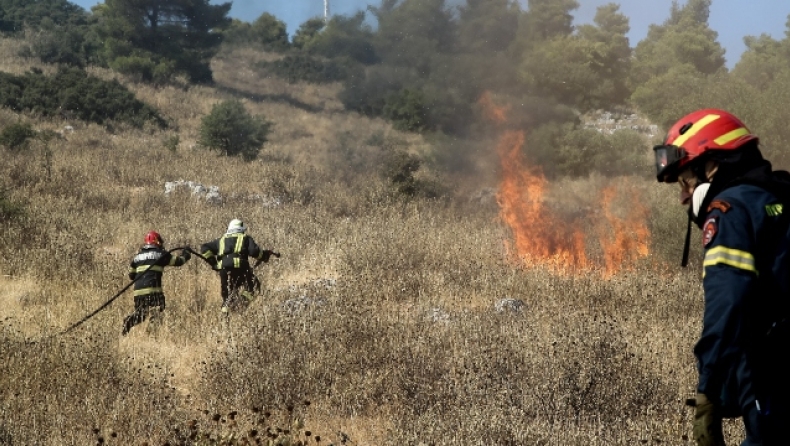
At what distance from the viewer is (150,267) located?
7648 millimetres

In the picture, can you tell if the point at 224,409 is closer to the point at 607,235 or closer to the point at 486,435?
the point at 486,435

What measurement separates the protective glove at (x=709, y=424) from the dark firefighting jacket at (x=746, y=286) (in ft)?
0.10

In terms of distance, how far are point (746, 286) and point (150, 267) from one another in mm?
6594

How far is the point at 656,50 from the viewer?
113 feet

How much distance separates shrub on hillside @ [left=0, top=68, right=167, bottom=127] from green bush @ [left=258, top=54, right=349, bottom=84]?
14.6 m

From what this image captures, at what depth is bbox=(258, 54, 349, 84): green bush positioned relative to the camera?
37812 millimetres

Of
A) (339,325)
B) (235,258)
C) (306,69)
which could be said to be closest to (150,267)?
(235,258)

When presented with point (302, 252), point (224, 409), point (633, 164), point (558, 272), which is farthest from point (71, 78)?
point (224, 409)

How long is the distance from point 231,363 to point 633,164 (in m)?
16.9

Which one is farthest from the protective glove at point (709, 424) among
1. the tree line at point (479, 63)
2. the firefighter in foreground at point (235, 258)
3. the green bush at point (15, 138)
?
the green bush at point (15, 138)

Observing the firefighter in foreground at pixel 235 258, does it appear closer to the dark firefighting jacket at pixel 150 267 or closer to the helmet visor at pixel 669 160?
the dark firefighting jacket at pixel 150 267

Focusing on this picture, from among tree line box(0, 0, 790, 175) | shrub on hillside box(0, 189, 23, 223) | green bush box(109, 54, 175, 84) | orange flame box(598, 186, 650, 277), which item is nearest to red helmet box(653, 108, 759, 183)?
orange flame box(598, 186, 650, 277)

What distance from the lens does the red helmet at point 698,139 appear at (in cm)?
262

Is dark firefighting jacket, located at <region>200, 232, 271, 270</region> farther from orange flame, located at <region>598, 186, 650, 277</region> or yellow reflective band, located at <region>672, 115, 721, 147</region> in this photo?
yellow reflective band, located at <region>672, 115, 721, 147</region>
